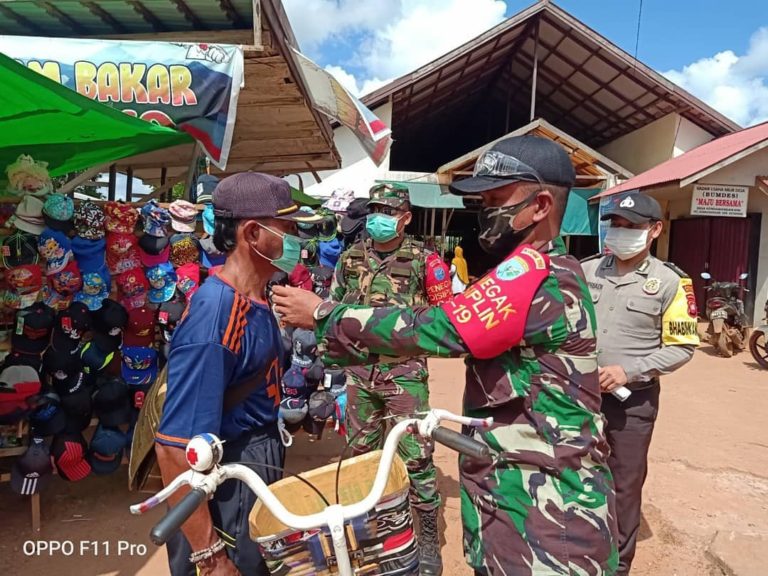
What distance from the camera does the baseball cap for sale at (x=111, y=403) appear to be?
133 inches

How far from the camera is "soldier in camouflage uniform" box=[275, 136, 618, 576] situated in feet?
4.60

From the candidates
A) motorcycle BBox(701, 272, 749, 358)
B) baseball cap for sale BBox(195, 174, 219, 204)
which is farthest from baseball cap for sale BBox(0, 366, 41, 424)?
motorcycle BBox(701, 272, 749, 358)

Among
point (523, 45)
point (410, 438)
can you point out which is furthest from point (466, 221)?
point (410, 438)

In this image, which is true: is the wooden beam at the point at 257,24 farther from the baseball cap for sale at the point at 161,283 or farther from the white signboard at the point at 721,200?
the white signboard at the point at 721,200

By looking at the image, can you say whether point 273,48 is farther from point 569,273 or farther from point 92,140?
point 569,273

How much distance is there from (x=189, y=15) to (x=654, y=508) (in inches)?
233

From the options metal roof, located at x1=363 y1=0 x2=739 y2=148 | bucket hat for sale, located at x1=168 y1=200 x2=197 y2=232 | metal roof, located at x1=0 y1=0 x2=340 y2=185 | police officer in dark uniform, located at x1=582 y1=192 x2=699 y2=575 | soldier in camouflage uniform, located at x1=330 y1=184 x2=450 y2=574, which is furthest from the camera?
metal roof, located at x1=363 y1=0 x2=739 y2=148

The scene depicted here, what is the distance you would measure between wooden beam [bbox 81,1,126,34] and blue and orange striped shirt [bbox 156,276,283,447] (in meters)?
4.62

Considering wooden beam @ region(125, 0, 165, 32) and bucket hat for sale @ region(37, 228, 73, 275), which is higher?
wooden beam @ region(125, 0, 165, 32)

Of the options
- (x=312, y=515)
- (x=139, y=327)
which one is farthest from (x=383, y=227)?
(x=312, y=515)

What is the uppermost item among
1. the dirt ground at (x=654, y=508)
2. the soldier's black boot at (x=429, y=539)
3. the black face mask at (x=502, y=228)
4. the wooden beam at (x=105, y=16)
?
the wooden beam at (x=105, y=16)

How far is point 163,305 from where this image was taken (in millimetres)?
3523

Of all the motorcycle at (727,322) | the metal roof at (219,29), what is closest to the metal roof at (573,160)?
the motorcycle at (727,322)

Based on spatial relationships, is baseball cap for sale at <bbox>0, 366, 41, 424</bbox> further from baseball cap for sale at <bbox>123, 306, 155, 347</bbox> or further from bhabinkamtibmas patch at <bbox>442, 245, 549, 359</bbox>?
bhabinkamtibmas patch at <bbox>442, 245, 549, 359</bbox>
